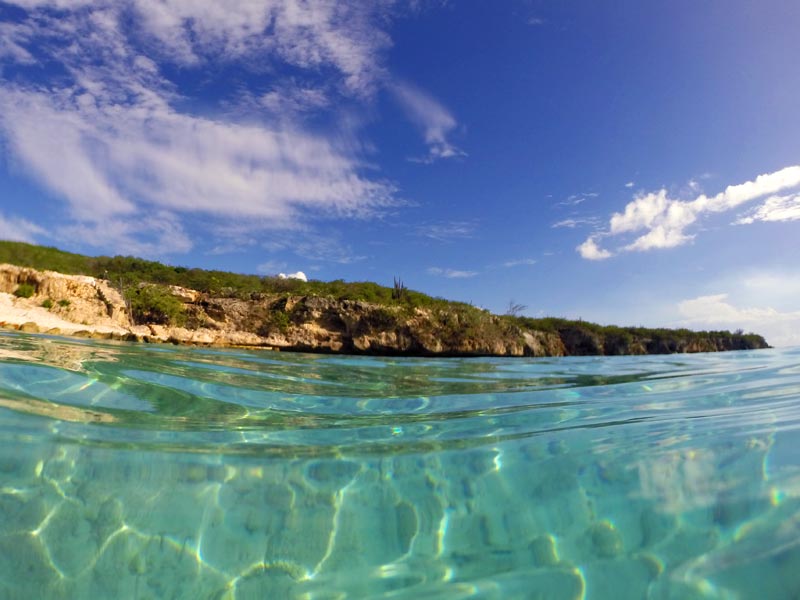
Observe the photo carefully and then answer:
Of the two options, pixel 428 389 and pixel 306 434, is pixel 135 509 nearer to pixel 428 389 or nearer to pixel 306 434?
pixel 306 434

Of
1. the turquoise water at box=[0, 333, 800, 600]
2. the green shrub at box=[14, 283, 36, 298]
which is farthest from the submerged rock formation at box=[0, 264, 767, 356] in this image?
the turquoise water at box=[0, 333, 800, 600]

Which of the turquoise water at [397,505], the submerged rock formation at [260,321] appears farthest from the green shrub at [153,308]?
the turquoise water at [397,505]

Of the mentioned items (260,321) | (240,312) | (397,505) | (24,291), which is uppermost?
(24,291)

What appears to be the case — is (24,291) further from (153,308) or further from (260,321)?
(260,321)

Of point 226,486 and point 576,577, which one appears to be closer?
point 576,577

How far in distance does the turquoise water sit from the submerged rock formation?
17.6 metres

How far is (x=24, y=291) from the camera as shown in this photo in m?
18.1

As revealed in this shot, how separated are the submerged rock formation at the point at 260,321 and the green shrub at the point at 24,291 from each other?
35mm

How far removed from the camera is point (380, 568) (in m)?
2.20

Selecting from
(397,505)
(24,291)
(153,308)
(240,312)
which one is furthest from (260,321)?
(397,505)

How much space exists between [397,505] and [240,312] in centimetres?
2183

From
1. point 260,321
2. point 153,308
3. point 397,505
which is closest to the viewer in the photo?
point 397,505

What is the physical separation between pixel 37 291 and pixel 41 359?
16.5 metres

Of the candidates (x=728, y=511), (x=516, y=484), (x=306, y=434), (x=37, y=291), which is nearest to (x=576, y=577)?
(x=516, y=484)
